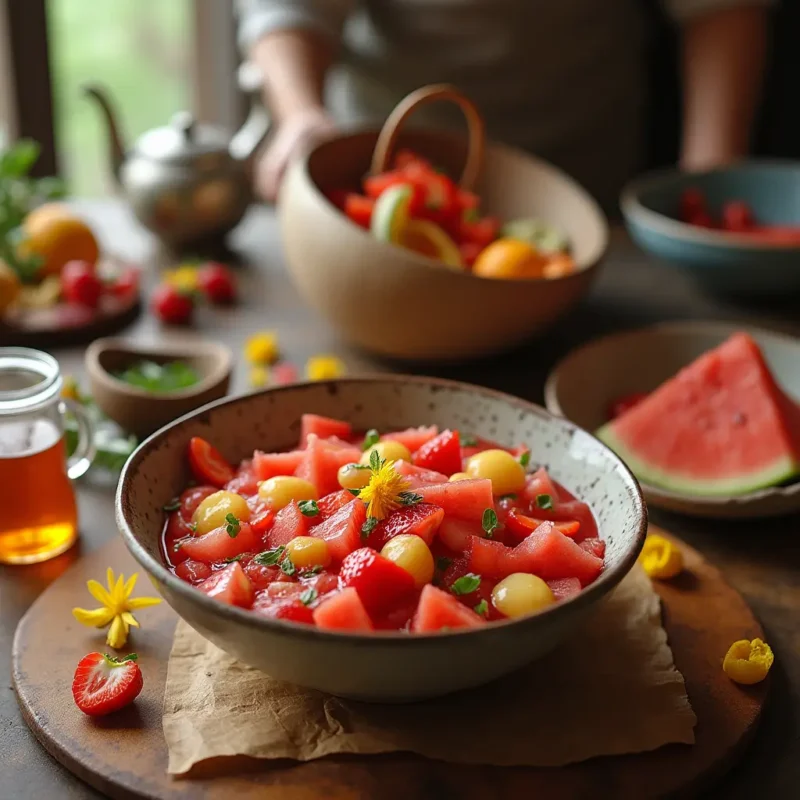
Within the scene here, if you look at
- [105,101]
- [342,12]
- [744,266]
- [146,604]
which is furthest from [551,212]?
[146,604]

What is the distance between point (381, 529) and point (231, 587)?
0.21 m

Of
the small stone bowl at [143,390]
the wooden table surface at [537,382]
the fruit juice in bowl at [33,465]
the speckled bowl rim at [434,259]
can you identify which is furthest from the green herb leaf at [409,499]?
the speckled bowl rim at [434,259]

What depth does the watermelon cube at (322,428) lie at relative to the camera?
1656 mm

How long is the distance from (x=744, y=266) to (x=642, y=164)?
1.89m

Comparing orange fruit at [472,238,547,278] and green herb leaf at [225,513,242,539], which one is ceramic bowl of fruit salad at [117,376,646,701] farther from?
orange fruit at [472,238,547,278]

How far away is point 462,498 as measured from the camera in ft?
4.53

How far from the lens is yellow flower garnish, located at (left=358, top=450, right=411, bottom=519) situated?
1350 mm

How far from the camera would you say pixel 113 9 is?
15.6ft

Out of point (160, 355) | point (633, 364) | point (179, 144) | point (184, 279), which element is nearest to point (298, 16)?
point (179, 144)

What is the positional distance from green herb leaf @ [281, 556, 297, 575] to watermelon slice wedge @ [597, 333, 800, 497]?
0.79m

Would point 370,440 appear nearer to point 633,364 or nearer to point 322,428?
point 322,428

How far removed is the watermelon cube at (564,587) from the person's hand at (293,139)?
1.80 metres

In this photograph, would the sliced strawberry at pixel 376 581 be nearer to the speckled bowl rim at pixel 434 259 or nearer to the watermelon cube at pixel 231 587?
the watermelon cube at pixel 231 587

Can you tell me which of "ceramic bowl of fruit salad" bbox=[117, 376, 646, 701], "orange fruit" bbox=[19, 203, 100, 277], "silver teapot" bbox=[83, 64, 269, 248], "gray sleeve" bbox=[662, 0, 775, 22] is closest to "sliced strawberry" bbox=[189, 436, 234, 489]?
"ceramic bowl of fruit salad" bbox=[117, 376, 646, 701]
